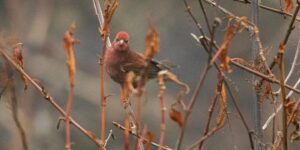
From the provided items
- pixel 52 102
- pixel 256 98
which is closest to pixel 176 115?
pixel 52 102

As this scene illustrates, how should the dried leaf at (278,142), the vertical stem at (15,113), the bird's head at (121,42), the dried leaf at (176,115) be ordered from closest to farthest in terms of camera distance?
the vertical stem at (15,113) → the dried leaf at (176,115) → the dried leaf at (278,142) → the bird's head at (121,42)

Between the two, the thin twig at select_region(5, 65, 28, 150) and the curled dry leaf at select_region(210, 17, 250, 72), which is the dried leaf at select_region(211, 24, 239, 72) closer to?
the curled dry leaf at select_region(210, 17, 250, 72)

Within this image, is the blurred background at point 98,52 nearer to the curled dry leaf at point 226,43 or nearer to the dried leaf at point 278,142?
the dried leaf at point 278,142

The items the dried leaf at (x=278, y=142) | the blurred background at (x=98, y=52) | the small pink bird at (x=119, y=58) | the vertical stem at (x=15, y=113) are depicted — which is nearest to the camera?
the vertical stem at (x=15, y=113)

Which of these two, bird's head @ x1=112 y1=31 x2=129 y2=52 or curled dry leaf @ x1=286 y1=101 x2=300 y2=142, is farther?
bird's head @ x1=112 y1=31 x2=129 y2=52

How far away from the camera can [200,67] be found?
38.8 ft

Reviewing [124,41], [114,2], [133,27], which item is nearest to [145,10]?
[133,27]

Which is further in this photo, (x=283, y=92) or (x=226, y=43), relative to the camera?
(x=283, y=92)

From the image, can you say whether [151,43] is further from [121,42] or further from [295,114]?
[121,42]

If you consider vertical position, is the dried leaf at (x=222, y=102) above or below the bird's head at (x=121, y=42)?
below

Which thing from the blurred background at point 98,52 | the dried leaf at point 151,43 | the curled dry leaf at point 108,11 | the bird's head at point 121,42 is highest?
the curled dry leaf at point 108,11

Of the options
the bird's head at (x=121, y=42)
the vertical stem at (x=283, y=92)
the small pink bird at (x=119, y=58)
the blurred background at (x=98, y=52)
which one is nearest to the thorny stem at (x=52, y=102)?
the vertical stem at (x=283, y=92)

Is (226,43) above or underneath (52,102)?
above

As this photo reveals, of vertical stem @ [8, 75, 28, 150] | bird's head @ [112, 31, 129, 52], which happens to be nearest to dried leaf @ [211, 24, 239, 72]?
vertical stem @ [8, 75, 28, 150]
